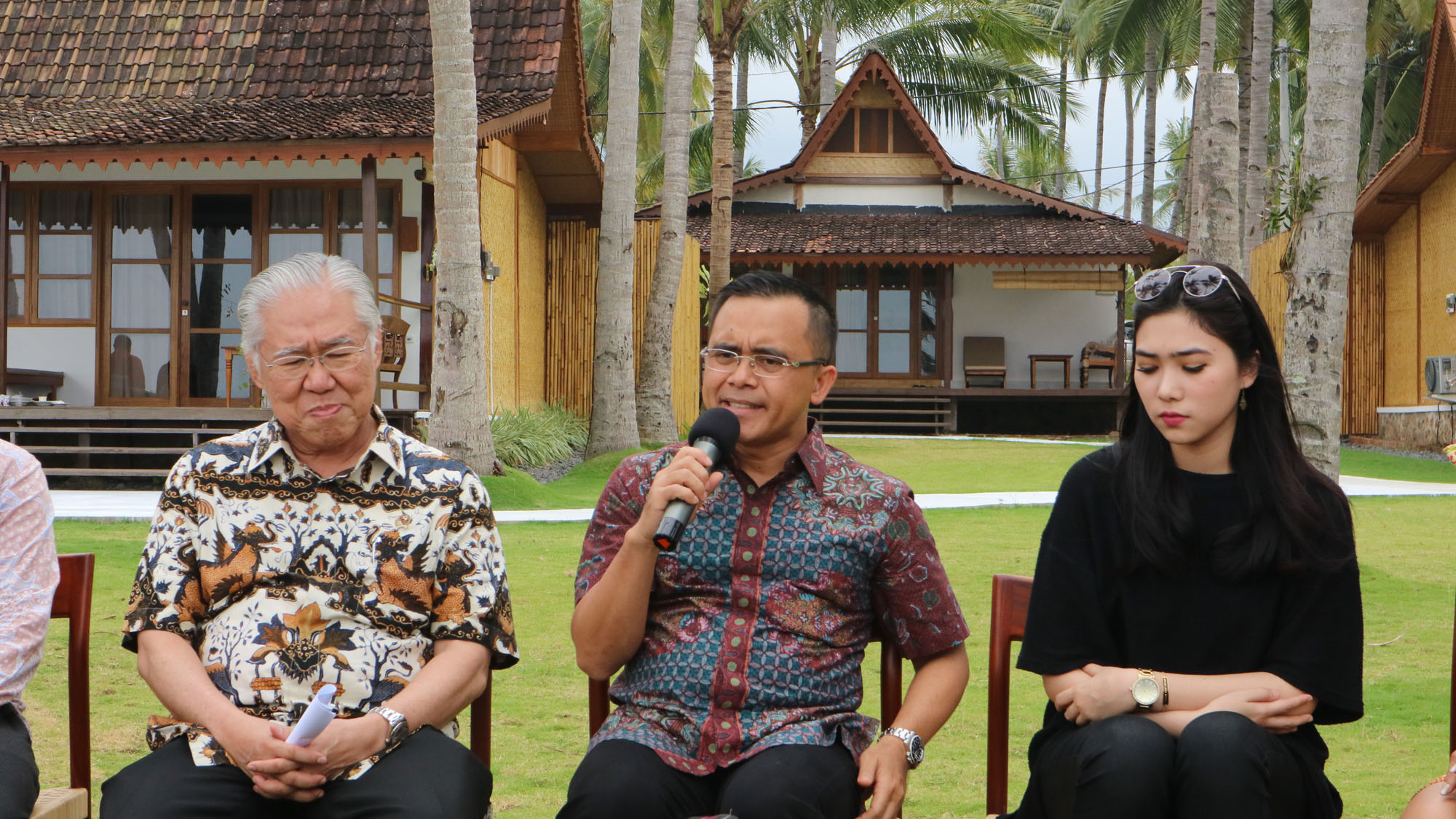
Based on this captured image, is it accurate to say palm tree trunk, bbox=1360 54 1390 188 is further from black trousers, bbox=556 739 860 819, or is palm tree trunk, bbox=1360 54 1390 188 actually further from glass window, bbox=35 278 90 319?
black trousers, bbox=556 739 860 819

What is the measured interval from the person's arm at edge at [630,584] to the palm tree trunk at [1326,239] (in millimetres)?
6335

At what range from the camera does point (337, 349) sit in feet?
10.1

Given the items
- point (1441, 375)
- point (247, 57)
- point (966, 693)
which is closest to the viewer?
point (966, 693)

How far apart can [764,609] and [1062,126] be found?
4653cm

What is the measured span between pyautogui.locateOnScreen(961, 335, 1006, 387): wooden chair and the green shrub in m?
9.50

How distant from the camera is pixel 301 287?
3.11m

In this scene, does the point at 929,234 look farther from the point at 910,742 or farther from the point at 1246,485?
the point at 910,742

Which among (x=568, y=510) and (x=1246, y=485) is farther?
(x=568, y=510)

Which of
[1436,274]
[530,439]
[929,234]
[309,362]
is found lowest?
[530,439]

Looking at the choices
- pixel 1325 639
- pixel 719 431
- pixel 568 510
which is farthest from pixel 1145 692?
pixel 568 510

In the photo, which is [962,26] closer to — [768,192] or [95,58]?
[768,192]

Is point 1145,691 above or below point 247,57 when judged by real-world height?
below

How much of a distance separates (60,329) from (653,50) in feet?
68.7

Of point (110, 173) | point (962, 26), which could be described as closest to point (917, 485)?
point (110, 173)
